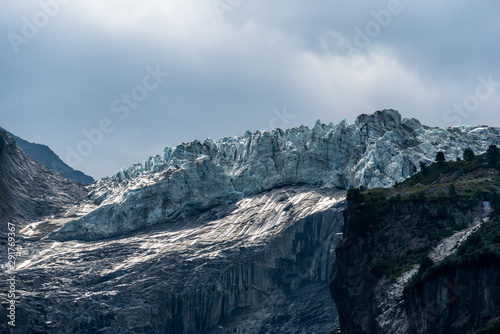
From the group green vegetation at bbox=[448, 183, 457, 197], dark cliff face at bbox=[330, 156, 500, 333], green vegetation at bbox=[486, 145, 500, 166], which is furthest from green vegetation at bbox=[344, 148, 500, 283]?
green vegetation at bbox=[486, 145, 500, 166]

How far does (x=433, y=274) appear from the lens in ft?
349

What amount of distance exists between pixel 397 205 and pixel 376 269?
61.0ft

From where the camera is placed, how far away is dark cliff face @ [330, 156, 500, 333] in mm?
99938

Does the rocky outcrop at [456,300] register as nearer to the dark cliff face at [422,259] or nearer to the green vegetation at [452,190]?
the dark cliff face at [422,259]

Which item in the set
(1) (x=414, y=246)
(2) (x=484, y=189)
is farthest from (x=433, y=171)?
(1) (x=414, y=246)

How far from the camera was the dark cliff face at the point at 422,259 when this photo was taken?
328 feet

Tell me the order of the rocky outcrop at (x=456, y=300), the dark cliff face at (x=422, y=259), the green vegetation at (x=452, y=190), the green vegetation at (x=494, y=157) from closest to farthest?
the rocky outcrop at (x=456, y=300) → the dark cliff face at (x=422, y=259) → the green vegetation at (x=452, y=190) → the green vegetation at (x=494, y=157)

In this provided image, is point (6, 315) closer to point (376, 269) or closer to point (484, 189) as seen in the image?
point (376, 269)

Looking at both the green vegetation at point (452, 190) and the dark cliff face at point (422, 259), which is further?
the green vegetation at point (452, 190)

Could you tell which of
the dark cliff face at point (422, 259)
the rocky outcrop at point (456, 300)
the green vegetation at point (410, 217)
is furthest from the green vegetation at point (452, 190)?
the rocky outcrop at point (456, 300)

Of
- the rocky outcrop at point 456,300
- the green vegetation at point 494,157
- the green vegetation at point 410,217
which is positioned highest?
the green vegetation at point 494,157

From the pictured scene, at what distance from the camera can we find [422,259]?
116 metres

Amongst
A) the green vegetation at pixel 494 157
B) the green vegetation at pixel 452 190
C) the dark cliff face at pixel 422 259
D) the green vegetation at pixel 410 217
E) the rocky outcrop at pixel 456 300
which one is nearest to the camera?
the rocky outcrop at pixel 456 300

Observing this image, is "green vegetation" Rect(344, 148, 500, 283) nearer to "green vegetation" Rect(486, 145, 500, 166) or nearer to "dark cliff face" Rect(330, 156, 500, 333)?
"dark cliff face" Rect(330, 156, 500, 333)
